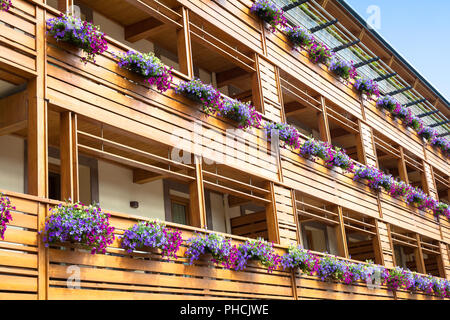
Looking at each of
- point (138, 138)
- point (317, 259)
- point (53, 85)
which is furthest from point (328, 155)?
point (53, 85)

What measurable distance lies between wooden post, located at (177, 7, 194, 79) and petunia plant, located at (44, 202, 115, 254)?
179 inches

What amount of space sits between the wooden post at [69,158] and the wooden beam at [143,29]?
430cm

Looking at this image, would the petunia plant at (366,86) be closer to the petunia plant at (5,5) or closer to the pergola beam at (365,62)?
the pergola beam at (365,62)

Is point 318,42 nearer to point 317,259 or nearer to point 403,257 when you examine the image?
point 317,259

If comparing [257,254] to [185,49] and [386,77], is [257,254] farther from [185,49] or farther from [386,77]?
[386,77]

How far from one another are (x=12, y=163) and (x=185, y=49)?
4.25 m

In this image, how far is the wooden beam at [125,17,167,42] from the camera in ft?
43.4

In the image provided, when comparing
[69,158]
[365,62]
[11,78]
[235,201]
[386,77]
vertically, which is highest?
[365,62]

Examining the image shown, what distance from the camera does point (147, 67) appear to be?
35.8 feet

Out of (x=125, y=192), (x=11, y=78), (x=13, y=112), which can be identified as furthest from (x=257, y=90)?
(x=11, y=78)

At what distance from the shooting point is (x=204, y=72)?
16438 mm

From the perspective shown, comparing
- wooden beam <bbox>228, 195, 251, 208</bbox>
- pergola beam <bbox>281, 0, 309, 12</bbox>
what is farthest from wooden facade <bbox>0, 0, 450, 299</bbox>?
pergola beam <bbox>281, 0, 309, 12</bbox>

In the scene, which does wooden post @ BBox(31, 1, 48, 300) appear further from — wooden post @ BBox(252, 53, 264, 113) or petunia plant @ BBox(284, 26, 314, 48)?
petunia plant @ BBox(284, 26, 314, 48)

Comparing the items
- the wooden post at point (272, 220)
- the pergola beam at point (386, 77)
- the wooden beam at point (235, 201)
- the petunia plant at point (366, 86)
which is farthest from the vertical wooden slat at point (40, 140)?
the pergola beam at point (386, 77)
